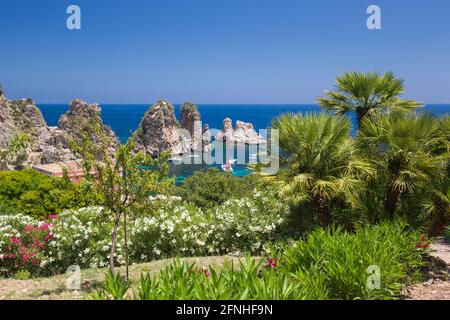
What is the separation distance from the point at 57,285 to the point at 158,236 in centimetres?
292

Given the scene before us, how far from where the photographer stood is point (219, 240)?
11.1 meters

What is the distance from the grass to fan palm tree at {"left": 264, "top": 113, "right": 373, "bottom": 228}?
1.99 m

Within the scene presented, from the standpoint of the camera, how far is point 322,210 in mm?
8602

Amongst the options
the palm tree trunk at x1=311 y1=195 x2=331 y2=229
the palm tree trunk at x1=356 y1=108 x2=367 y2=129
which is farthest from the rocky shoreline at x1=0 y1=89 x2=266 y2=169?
the palm tree trunk at x1=311 y1=195 x2=331 y2=229

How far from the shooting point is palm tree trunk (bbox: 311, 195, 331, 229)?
27.9 feet

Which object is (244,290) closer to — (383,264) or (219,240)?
(383,264)

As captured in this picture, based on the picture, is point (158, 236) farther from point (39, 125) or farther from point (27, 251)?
point (39, 125)

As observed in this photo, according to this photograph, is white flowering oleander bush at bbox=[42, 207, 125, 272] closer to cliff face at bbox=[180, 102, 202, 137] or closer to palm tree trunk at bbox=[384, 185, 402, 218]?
palm tree trunk at bbox=[384, 185, 402, 218]

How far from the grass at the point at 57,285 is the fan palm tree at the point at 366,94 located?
4.87 metres

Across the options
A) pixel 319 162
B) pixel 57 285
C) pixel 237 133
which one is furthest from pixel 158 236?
pixel 237 133

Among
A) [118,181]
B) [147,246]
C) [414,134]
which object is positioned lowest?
[147,246]

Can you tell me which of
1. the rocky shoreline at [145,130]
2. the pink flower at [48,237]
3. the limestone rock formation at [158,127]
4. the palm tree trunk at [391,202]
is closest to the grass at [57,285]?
the pink flower at [48,237]
